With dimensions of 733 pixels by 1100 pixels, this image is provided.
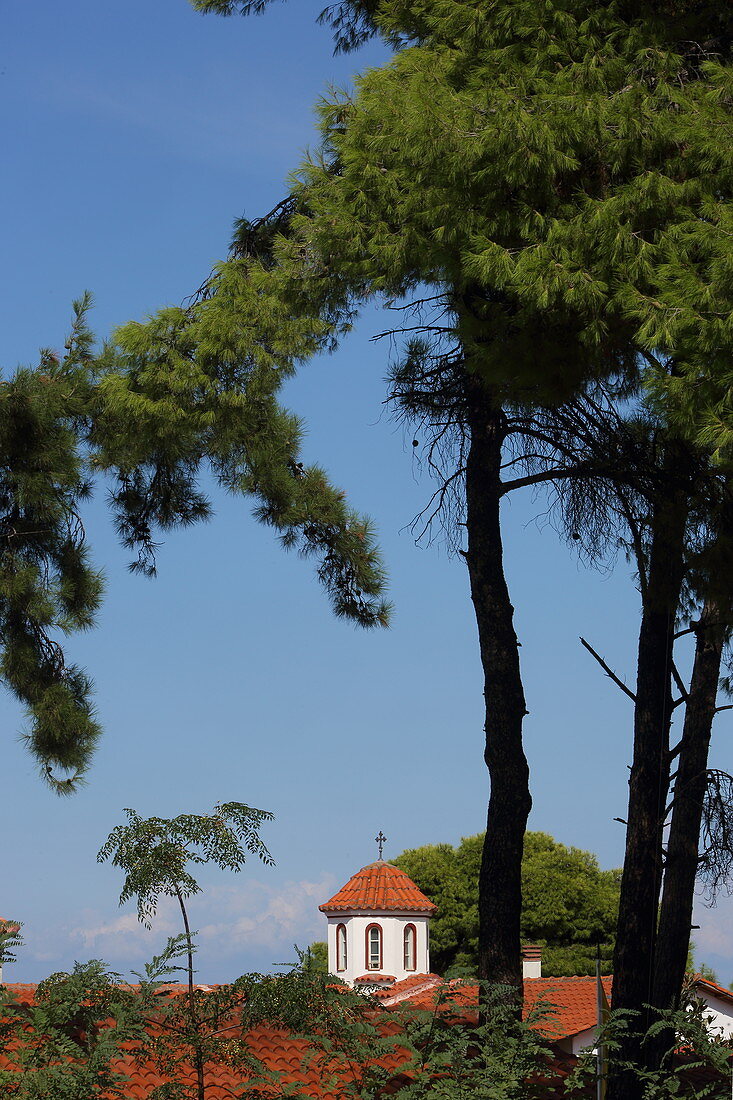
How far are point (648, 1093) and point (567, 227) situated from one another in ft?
17.7

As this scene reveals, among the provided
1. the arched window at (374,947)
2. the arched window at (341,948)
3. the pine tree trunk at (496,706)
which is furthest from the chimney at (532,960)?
the pine tree trunk at (496,706)

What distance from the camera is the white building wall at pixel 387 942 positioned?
2916 cm

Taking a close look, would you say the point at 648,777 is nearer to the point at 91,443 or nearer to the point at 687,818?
the point at 687,818

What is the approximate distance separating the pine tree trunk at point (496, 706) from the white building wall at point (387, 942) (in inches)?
821

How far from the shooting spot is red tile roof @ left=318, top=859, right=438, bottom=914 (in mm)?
29516

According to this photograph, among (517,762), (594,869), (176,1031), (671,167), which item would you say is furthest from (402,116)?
(594,869)

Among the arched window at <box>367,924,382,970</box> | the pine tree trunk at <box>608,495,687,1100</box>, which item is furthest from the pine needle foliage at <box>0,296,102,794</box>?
the arched window at <box>367,924,382,970</box>

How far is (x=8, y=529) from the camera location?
10.9 meters

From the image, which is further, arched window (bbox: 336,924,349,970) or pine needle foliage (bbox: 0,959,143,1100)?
arched window (bbox: 336,924,349,970)

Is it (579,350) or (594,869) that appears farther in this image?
(594,869)

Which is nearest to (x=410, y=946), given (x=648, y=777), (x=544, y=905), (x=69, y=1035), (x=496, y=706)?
(x=544, y=905)

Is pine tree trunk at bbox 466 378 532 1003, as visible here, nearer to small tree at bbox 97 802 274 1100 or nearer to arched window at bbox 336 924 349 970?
small tree at bbox 97 802 274 1100

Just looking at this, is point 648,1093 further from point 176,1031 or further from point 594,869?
point 594,869

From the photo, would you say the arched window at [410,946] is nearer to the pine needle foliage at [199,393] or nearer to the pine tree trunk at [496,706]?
the pine needle foliage at [199,393]
